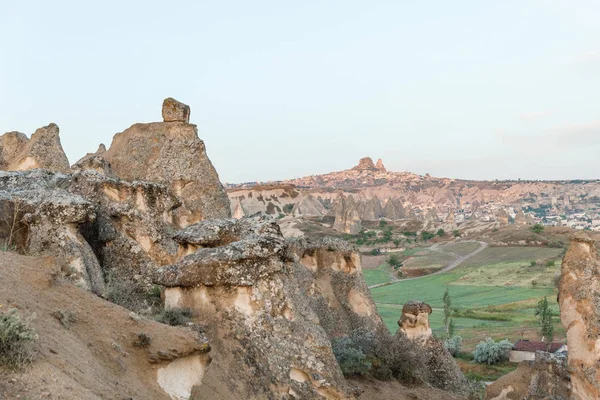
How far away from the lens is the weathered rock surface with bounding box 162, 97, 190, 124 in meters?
19.0

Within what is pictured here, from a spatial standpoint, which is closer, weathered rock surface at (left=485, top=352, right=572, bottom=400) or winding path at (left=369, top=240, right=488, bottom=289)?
weathered rock surface at (left=485, top=352, right=572, bottom=400)

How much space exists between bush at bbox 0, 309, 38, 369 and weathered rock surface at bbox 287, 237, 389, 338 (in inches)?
544

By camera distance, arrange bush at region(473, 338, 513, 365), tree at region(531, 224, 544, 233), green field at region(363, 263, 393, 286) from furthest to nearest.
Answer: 1. tree at region(531, 224, 544, 233)
2. green field at region(363, 263, 393, 286)
3. bush at region(473, 338, 513, 365)

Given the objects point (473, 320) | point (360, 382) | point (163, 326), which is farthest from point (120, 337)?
point (473, 320)

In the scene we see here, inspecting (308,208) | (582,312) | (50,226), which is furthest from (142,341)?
(308,208)

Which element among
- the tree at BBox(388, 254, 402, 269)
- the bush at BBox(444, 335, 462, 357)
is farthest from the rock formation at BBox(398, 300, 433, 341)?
the tree at BBox(388, 254, 402, 269)

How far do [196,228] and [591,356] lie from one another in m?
9.90

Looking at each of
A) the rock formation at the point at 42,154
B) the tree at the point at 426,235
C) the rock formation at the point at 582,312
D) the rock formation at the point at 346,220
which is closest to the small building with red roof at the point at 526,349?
the rock formation at the point at 582,312

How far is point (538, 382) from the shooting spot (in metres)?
16.2

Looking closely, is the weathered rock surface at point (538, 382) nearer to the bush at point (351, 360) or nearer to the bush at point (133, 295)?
the bush at point (351, 360)

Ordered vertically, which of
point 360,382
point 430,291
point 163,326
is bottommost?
point 430,291

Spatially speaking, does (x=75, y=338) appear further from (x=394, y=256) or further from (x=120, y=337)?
(x=394, y=256)

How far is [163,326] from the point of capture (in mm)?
8508

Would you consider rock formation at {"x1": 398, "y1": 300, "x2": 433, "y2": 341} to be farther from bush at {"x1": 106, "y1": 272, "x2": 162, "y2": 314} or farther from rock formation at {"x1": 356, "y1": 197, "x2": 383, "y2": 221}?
rock formation at {"x1": 356, "y1": 197, "x2": 383, "y2": 221}
